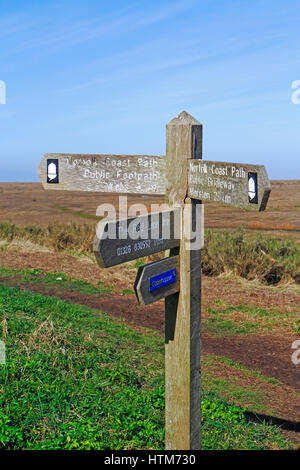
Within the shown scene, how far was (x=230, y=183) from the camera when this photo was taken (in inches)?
124

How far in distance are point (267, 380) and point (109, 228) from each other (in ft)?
14.7

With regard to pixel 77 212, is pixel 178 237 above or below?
above

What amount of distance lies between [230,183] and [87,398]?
99.2 inches

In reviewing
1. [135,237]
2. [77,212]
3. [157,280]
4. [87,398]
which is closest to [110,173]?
[135,237]

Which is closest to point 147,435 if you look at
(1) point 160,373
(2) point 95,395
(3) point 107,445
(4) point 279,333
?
(3) point 107,445

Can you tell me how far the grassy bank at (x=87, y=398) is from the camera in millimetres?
4031

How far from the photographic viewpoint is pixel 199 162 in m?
3.36

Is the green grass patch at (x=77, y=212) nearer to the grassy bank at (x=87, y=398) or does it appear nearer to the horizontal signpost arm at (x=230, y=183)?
the grassy bank at (x=87, y=398)

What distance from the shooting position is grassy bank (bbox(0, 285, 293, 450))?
159 inches

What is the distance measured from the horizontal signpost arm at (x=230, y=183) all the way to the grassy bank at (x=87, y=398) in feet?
6.81

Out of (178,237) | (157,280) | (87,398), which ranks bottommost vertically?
(87,398)

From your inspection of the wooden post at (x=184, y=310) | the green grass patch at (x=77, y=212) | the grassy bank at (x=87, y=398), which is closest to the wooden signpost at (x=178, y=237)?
the wooden post at (x=184, y=310)

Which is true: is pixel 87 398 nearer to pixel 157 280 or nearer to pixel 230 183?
pixel 157 280
